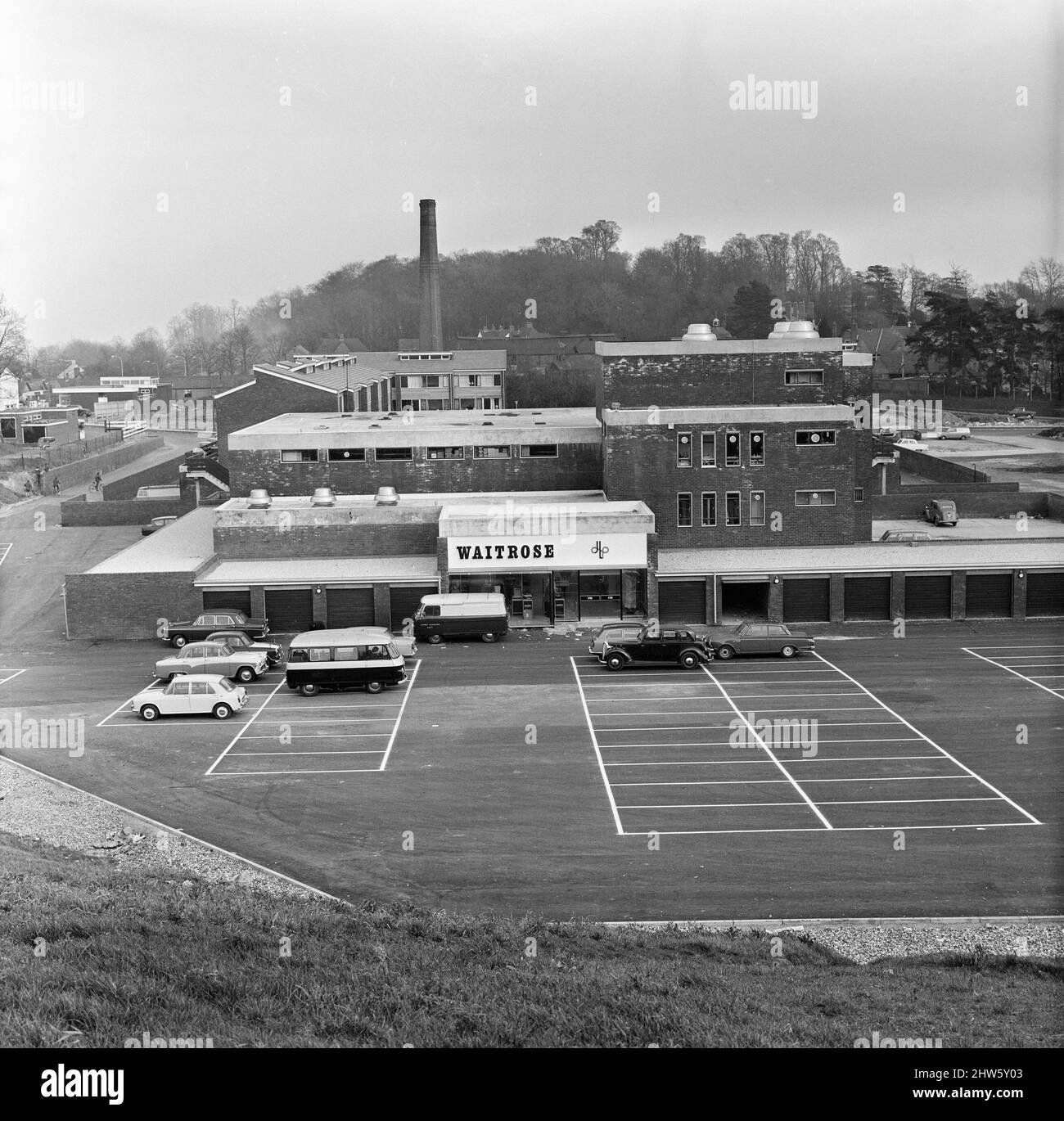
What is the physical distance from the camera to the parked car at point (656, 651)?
37.5m

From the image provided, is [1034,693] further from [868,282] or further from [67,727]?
[868,282]

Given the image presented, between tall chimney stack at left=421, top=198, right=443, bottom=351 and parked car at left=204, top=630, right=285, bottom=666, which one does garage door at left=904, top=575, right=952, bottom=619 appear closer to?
parked car at left=204, top=630, right=285, bottom=666

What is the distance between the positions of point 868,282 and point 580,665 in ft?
408

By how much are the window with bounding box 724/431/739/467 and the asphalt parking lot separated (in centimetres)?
866

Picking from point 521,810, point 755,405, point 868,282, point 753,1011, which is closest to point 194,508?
point 755,405

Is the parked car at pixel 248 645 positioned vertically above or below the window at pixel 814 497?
below

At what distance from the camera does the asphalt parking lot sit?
22.6 meters

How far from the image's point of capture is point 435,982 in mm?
16078

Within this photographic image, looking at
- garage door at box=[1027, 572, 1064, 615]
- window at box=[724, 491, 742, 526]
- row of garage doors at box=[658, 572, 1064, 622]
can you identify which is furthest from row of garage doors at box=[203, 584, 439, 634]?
garage door at box=[1027, 572, 1064, 615]

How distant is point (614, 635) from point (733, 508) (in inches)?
376

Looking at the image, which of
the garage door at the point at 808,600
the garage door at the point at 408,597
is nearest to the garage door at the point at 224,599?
the garage door at the point at 408,597

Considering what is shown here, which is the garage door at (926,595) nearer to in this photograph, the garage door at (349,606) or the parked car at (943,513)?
the parked car at (943,513)

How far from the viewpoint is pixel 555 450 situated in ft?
164

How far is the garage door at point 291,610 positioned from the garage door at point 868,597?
680 inches
